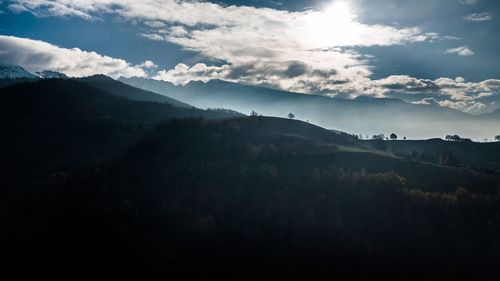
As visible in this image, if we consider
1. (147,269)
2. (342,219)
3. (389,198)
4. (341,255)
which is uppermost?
(389,198)

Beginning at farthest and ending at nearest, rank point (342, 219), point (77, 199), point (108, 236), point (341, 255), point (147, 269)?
1. point (77, 199)
2. point (342, 219)
3. point (108, 236)
4. point (341, 255)
5. point (147, 269)

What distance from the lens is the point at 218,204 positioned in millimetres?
170125

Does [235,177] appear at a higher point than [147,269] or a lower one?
higher

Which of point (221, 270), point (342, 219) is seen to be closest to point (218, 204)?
point (221, 270)

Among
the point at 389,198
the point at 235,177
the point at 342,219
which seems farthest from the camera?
the point at 235,177

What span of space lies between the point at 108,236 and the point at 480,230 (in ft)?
486

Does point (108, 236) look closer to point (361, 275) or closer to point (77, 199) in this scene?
point (77, 199)

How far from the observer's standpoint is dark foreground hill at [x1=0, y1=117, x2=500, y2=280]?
133 meters

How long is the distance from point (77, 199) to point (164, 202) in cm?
4584

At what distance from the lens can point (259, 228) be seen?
154750mm

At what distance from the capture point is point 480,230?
5748 inches

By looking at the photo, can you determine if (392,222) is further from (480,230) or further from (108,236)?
(108,236)

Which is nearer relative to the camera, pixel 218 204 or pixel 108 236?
pixel 108 236

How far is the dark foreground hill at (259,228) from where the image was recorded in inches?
5251
